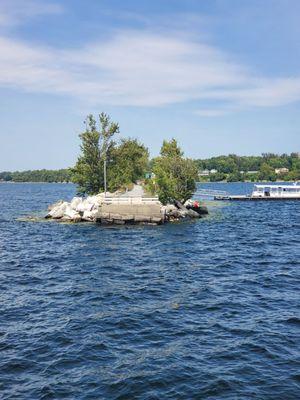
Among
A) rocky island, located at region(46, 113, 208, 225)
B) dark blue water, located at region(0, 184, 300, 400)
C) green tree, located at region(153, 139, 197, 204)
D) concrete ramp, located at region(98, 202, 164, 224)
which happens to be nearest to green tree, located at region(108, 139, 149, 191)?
rocky island, located at region(46, 113, 208, 225)

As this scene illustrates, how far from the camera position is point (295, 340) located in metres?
18.5

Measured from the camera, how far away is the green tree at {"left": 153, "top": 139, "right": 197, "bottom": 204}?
62688 mm

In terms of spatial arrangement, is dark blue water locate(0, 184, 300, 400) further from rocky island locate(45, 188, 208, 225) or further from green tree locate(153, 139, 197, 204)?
green tree locate(153, 139, 197, 204)

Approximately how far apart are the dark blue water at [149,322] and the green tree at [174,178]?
22374 millimetres

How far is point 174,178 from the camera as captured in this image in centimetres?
6631

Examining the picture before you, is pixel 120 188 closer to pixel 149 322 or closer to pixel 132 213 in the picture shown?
pixel 132 213

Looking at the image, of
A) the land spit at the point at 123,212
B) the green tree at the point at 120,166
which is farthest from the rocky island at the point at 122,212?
the green tree at the point at 120,166

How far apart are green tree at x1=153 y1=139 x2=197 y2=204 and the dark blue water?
881 inches

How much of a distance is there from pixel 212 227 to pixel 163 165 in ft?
55.0

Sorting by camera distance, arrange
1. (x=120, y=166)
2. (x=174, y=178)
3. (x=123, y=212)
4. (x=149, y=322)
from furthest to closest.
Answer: (x=120, y=166), (x=174, y=178), (x=123, y=212), (x=149, y=322)

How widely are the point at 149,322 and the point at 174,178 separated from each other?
154 feet

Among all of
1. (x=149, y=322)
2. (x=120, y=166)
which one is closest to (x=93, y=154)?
(x=120, y=166)

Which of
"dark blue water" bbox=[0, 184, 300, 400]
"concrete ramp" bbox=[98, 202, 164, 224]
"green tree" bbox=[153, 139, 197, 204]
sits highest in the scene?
"green tree" bbox=[153, 139, 197, 204]

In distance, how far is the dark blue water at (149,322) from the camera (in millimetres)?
14914
